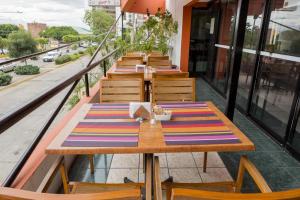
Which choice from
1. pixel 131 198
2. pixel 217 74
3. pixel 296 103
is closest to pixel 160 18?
pixel 217 74

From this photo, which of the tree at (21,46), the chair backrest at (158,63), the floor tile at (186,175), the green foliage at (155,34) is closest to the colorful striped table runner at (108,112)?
the floor tile at (186,175)

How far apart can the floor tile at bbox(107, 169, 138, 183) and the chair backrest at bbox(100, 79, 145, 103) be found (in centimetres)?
70

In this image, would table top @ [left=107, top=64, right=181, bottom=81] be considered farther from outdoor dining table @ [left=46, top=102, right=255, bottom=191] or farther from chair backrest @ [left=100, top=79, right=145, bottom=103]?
outdoor dining table @ [left=46, top=102, right=255, bottom=191]

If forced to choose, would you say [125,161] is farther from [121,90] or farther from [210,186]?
[210,186]

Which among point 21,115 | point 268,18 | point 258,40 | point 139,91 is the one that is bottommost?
point 139,91

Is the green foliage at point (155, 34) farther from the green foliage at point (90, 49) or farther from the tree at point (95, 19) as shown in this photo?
the tree at point (95, 19)

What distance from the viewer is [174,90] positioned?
2.26 metres

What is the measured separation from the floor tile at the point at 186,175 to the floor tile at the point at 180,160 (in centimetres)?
7

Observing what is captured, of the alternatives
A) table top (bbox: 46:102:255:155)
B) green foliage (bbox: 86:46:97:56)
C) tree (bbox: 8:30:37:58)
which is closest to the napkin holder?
table top (bbox: 46:102:255:155)

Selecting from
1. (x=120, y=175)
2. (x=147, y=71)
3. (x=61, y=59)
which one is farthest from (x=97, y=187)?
(x=61, y=59)

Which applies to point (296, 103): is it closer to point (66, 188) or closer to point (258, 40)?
point (258, 40)

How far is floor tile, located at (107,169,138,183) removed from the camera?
208 centimetres

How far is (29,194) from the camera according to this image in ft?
2.11

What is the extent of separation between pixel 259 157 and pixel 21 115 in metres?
2.41
